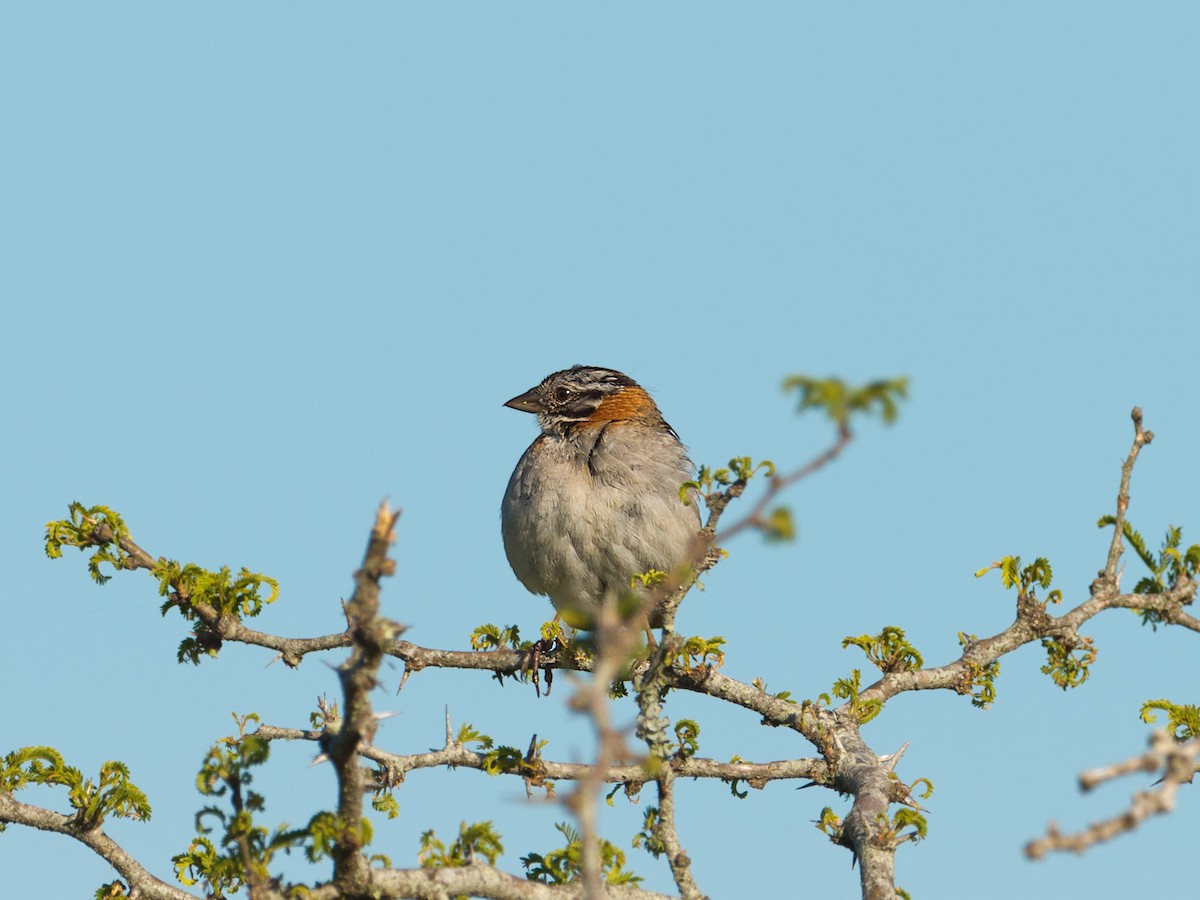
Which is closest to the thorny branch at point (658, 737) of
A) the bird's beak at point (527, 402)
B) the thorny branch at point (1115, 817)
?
the thorny branch at point (1115, 817)

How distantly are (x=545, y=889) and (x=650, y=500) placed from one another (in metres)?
4.43

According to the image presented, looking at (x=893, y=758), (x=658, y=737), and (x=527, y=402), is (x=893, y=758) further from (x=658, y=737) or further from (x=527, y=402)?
(x=527, y=402)

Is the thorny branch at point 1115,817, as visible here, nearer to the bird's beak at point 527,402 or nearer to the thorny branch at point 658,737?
the thorny branch at point 658,737

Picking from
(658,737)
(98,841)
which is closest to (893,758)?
(658,737)

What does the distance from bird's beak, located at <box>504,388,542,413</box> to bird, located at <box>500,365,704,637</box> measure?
0.75 metres

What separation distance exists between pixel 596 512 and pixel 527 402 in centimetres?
203

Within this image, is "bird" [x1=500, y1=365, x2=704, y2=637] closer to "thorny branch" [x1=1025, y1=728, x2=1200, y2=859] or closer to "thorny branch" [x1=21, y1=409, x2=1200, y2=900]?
"thorny branch" [x1=21, y1=409, x2=1200, y2=900]

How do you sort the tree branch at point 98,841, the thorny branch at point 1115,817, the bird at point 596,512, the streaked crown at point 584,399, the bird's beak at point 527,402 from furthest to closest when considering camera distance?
the bird's beak at point 527,402 → the streaked crown at point 584,399 → the bird at point 596,512 → the tree branch at point 98,841 → the thorny branch at point 1115,817

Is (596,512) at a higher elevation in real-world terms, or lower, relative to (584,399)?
lower

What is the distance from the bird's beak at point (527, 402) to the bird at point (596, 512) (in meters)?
0.75

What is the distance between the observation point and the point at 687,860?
5.06 m

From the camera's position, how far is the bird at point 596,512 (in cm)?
880

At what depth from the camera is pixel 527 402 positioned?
1065 centimetres

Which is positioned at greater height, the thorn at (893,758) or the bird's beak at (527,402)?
the bird's beak at (527,402)
